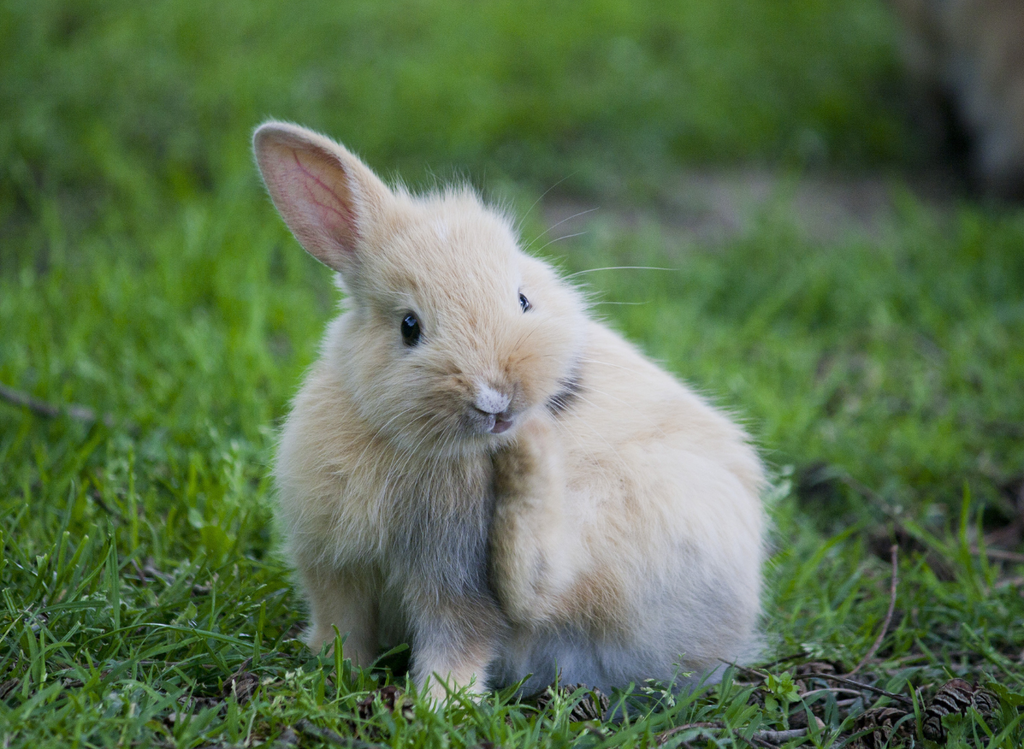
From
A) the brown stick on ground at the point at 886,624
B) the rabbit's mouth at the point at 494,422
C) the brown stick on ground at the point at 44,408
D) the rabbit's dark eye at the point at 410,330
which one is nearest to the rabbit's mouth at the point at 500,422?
the rabbit's mouth at the point at 494,422

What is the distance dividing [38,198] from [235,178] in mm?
1032

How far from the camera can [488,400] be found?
6.68 feet

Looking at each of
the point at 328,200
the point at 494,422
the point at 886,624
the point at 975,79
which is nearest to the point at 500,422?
the point at 494,422

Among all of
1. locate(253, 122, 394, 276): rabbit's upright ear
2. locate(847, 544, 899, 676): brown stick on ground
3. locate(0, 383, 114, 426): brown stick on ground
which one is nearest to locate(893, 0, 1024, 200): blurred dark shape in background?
locate(847, 544, 899, 676): brown stick on ground

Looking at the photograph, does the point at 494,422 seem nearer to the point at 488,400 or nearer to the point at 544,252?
the point at 488,400

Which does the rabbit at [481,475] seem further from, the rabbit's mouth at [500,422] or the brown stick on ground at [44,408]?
the brown stick on ground at [44,408]

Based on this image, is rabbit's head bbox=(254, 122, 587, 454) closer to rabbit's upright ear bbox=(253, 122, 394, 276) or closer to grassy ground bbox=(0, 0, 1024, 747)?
rabbit's upright ear bbox=(253, 122, 394, 276)

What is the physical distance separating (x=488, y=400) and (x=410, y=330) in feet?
1.09

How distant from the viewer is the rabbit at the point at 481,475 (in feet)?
7.16

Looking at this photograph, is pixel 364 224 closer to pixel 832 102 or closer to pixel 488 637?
pixel 488 637

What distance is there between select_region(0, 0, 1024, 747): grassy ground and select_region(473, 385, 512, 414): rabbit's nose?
0.69 metres

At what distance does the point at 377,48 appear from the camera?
7180 millimetres

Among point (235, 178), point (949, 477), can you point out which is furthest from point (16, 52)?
point (949, 477)

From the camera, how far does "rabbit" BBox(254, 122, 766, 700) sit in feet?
7.16
